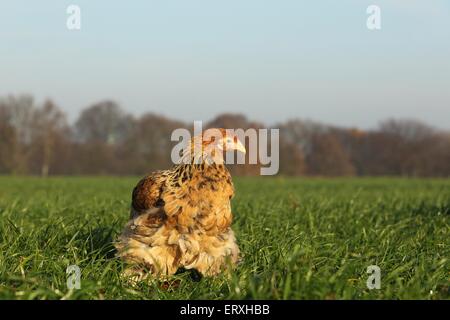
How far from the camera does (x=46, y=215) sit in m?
6.92

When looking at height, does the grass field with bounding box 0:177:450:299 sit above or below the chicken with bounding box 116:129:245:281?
below

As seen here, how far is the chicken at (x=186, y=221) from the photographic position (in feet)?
13.5

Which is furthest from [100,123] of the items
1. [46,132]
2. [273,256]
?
[273,256]

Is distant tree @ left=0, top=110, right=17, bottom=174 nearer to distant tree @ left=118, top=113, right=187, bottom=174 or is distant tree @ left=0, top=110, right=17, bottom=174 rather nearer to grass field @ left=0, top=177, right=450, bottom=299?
distant tree @ left=118, top=113, right=187, bottom=174

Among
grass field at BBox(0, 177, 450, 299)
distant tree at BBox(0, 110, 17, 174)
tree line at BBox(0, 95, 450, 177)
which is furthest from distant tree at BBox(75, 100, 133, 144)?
grass field at BBox(0, 177, 450, 299)

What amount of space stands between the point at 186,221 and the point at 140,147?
49586 mm

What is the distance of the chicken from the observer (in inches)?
162

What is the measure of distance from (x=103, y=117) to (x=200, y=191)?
56102mm

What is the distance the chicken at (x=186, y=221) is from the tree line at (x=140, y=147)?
40896 millimetres

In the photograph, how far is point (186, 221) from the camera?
13.5 ft

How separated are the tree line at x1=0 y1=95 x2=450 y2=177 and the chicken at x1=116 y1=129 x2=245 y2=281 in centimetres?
4090

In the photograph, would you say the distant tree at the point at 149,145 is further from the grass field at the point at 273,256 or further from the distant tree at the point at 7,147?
the grass field at the point at 273,256

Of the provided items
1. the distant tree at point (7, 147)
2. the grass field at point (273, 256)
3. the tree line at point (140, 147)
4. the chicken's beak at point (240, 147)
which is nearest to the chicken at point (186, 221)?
the chicken's beak at point (240, 147)
